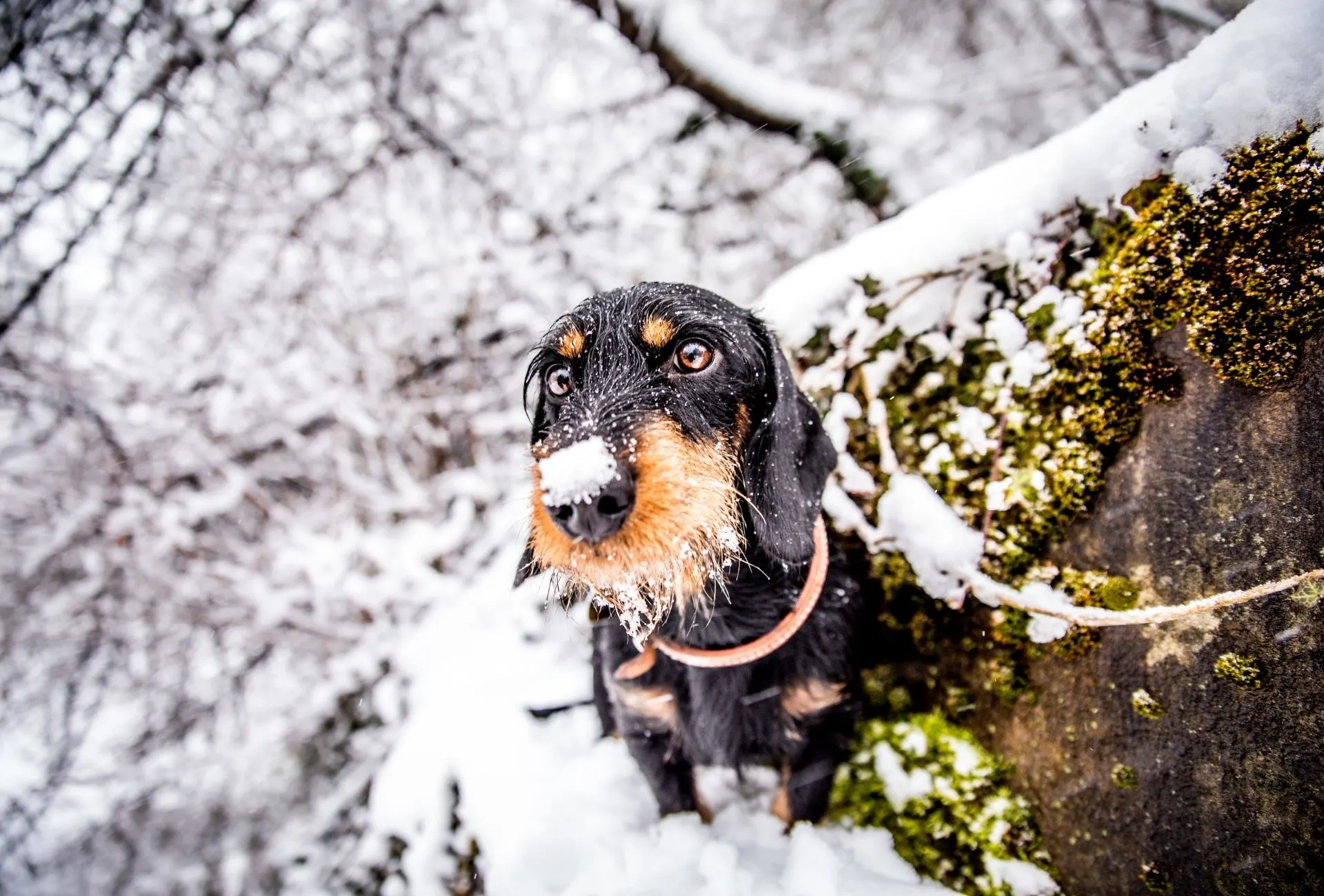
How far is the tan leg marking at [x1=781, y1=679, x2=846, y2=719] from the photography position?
186cm

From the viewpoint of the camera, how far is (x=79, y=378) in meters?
4.57

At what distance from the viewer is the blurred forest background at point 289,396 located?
14.6ft

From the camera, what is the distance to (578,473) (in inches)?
49.6

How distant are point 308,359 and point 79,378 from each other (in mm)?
1780

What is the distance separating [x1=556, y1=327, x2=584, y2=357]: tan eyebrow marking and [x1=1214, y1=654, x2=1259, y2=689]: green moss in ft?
5.75

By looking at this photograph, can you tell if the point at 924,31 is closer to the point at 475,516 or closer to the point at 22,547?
the point at 475,516

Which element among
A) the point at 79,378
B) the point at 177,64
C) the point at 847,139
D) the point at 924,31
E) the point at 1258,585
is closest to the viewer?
the point at 1258,585

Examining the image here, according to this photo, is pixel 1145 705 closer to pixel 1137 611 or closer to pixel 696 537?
pixel 1137 611

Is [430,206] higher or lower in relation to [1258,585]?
higher

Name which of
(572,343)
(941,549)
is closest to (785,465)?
(941,549)

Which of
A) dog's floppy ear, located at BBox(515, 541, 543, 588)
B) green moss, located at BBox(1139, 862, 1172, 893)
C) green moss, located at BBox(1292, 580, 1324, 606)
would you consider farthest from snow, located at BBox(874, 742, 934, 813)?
dog's floppy ear, located at BBox(515, 541, 543, 588)

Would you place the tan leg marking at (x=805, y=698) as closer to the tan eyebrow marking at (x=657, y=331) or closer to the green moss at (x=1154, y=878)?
the green moss at (x=1154, y=878)

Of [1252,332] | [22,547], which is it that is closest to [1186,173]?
[1252,332]

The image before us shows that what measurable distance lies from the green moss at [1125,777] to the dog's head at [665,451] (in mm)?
910
